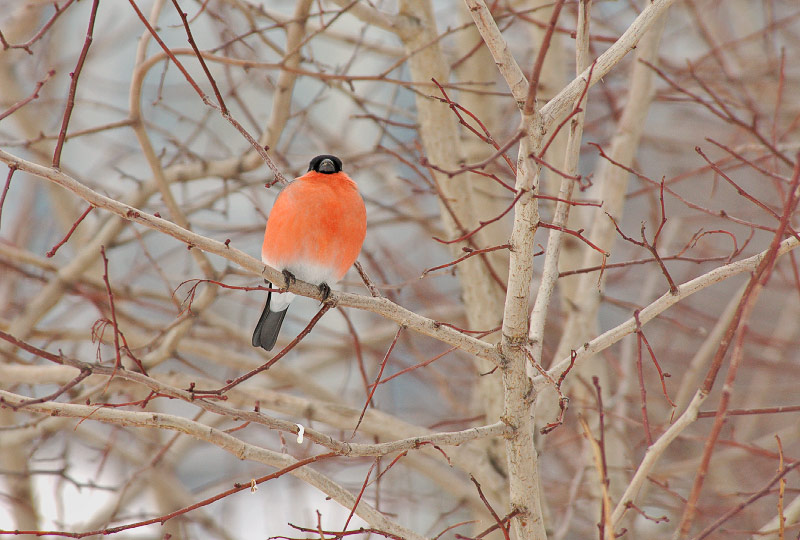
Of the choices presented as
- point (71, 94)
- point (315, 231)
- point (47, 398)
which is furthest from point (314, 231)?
point (47, 398)

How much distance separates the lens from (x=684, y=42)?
8352mm

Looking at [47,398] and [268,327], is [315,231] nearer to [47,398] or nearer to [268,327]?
[268,327]

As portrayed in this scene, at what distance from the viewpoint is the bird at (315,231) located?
2.51 metres

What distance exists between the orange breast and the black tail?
36 cm

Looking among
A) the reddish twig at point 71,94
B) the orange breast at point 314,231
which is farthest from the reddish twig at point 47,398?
the orange breast at point 314,231

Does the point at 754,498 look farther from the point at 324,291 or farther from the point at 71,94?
the point at 71,94

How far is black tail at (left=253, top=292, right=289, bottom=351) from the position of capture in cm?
288

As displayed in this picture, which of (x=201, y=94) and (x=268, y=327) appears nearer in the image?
(x=201, y=94)

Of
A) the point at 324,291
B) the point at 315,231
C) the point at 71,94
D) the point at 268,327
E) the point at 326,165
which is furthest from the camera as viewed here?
the point at 268,327

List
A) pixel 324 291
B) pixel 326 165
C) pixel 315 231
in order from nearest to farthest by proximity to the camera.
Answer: pixel 324 291 → pixel 315 231 → pixel 326 165

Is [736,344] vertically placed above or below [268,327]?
below

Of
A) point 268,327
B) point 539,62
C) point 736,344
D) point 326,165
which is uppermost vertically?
point 326,165

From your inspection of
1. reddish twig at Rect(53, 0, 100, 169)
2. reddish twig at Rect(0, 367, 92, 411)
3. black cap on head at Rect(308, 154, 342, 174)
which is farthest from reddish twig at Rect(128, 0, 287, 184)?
reddish twig at Rect(0, 367, 92, 411)

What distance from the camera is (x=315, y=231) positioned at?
2.51m
